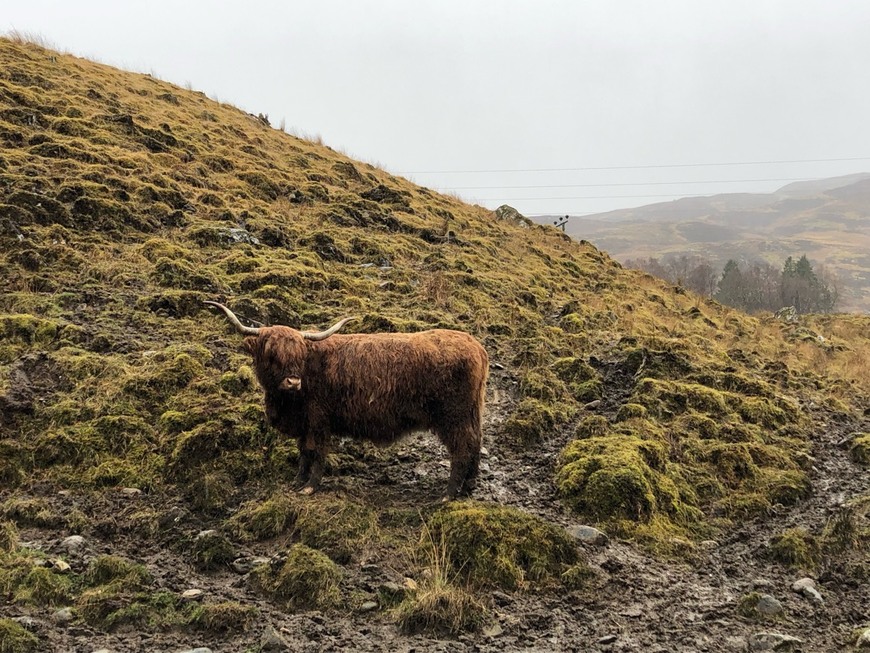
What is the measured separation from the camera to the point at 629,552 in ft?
18.5

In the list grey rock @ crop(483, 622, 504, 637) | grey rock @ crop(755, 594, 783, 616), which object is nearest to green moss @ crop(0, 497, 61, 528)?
grey rock @ crop(483, 622, 504, 637)

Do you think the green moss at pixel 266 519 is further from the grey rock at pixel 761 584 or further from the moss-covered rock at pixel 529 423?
the grey rock at pixel 761 584

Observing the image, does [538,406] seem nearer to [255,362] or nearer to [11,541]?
[255,362]

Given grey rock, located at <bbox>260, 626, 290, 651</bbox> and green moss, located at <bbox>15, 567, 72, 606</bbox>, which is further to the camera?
green moss, located at <bbox>15, 567, 72, 606</bbox>

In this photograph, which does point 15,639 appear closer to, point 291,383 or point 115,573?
point 115,573

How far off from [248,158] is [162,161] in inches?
132

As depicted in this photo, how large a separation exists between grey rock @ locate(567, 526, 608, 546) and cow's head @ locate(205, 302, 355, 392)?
10.8 ft

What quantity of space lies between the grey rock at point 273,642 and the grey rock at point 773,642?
3.45 metres

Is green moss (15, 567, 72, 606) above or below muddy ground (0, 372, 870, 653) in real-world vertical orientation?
above

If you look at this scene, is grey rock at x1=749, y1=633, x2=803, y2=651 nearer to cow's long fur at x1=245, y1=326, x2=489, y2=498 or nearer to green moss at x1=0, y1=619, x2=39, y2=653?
cow's long fur at x1=245, y1=326, x2=489, y2=498

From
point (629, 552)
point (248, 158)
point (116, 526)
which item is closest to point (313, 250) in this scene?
point (248, 158)

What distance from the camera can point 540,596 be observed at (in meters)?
4.91

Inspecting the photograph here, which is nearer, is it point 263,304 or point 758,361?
point 263,304

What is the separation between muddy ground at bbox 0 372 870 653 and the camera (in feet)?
13.9
